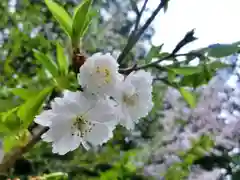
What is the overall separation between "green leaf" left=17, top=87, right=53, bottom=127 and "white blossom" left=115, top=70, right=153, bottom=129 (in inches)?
1.9

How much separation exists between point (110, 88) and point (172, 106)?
63cm

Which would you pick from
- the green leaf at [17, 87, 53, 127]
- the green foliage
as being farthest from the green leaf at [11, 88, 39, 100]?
the green foliage

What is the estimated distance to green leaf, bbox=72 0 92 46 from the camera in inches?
12.9

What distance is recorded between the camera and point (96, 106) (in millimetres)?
317

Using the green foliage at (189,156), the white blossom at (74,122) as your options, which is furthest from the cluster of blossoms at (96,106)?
the green foliage at (189,156)

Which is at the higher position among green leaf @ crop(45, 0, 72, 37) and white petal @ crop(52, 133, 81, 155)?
green leaf @ crop(45, 0, 72, 37)

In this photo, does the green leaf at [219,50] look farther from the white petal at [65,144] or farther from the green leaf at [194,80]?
the white petal at [65,144]

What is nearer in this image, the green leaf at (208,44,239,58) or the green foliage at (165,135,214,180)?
the green leaf at (208,44,239,58)

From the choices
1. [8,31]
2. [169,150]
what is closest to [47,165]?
[169,150]

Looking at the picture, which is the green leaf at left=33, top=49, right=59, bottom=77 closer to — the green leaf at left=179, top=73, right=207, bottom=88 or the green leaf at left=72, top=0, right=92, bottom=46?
the green leaf at left=72, top=0, right=92, bottom=46

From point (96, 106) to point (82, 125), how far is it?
0.04 m

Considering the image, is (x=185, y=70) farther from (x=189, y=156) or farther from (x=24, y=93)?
(x=189, y=156)

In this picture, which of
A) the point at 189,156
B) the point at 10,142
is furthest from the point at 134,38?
the point at 189,156

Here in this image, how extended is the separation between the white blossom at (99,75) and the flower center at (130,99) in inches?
0.6
